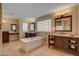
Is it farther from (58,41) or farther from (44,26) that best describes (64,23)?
(44,26)

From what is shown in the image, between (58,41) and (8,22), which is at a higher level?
(8,22)

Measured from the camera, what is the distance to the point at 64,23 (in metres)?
4.22

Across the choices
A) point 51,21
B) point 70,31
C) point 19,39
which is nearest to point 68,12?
point 70,31

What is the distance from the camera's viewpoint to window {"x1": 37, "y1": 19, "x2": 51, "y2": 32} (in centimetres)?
508

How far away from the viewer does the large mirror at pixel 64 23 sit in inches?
155

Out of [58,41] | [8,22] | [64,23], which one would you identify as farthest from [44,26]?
[8,22]

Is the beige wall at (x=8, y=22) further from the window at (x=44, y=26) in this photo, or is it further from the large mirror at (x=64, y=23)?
the large mirror at (x=64, y=23)

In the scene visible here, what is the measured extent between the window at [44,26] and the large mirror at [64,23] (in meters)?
0.61

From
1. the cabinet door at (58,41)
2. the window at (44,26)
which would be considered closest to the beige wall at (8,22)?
the window at (44,26)

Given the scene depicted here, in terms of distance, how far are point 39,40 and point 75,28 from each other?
213 cm

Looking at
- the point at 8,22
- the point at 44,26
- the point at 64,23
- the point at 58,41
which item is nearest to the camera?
the point at 58,41

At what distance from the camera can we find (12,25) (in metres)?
4.89

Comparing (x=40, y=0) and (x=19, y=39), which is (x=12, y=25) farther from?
(x=40, y=0)

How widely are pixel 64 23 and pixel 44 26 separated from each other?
→ 1484mm
